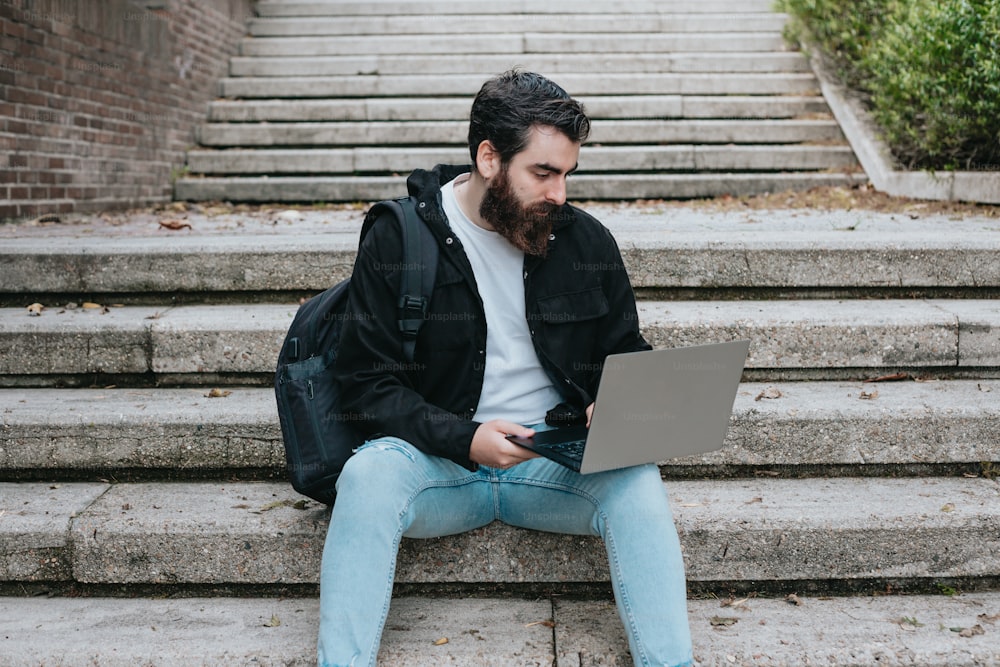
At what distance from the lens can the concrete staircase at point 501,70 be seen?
672 centimetres

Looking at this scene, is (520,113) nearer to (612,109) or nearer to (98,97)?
(98,97)

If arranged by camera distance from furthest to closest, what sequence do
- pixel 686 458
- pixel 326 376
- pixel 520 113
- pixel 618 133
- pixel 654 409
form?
pixel 618 133 < pixel 686 458 < pixel 326 376 < pixel 520 113 < pixel 654 409

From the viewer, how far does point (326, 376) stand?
237 cm

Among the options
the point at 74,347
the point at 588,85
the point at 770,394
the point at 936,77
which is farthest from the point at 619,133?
the point at 74,347

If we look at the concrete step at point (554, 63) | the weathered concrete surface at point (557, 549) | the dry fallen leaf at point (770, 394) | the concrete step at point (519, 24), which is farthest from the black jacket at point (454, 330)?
the concrete step at point (519, 24)

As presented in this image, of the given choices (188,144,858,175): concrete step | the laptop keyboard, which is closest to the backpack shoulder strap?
the laptop keyboard

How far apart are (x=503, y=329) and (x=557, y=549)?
0.63 m

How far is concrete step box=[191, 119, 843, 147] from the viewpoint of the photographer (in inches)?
276

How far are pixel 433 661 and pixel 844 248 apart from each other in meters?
2.30

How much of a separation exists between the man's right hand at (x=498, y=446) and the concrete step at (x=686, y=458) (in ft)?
2.79

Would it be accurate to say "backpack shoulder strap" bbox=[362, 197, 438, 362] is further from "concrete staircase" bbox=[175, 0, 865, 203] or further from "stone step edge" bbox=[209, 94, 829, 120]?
"stone step edge" bbox=[209, 94, 829, 120]

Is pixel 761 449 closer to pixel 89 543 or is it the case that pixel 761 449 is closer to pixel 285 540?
pixel 285 540

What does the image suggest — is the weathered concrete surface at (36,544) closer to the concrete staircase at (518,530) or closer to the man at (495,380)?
the concrete staircase at (518,530)

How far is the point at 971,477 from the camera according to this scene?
2803 mm
